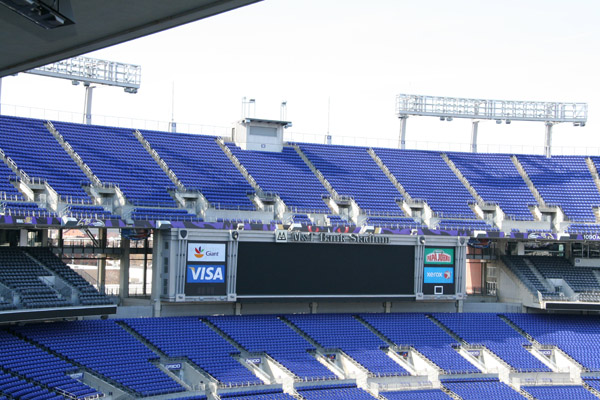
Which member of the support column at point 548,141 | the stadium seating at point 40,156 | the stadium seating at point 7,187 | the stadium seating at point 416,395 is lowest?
the stadium seating at point 416,395

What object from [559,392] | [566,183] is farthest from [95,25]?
[566,183]

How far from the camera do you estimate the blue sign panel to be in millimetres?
41719

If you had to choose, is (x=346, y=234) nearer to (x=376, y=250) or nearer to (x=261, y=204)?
(x=376, y=250)

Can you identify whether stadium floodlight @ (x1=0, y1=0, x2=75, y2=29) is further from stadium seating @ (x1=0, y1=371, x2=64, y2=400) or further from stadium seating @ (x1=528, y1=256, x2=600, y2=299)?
stadium seating @ (x1=528, y1=256, x2=600, y2=299)

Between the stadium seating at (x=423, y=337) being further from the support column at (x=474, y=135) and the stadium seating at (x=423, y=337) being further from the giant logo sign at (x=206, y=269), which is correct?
the support column at (x=474, y=135)

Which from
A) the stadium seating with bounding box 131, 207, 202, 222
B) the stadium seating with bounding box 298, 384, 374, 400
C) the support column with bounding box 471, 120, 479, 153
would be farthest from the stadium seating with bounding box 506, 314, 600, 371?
the stadium seating with bounding box 131, 207, 202, 222

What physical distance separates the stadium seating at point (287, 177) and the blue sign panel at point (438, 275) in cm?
629

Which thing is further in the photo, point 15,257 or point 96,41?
point 15,257

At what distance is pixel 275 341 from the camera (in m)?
36.9

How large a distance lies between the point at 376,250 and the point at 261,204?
641 centimetres

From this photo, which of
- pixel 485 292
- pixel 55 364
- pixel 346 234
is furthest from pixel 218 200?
pixel 485 292

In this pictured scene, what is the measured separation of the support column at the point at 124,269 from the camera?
38.3m

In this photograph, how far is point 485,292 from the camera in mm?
47375

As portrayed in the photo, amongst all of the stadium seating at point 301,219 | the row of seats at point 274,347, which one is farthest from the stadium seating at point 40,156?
the stadium seating at point 301,219
